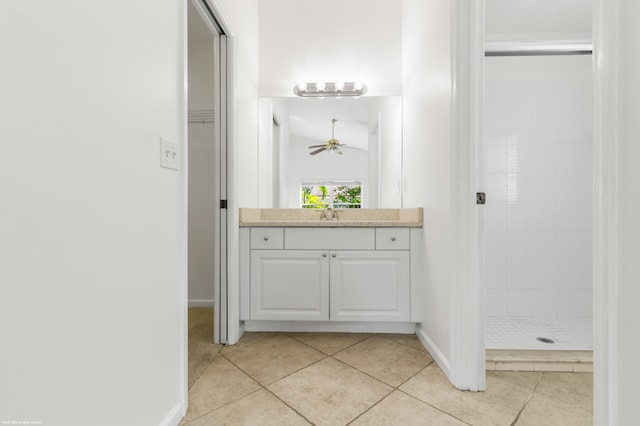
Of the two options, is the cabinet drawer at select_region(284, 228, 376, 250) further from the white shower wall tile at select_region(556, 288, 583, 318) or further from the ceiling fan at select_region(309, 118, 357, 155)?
the white shower wall tile at select_region(556, 288, 583, 318)

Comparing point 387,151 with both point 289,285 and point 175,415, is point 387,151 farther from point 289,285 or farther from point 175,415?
point 175,415

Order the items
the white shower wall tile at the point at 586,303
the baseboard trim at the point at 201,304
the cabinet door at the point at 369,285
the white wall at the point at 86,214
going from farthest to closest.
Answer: the baseboard trim at the point at 201,304
the white shower wall tile at the point at 586,303
the cabinet door at the point at 369,285
the white wall at the point at 86,214

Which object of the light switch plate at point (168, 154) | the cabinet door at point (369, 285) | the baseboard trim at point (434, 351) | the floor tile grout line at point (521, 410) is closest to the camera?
the light switch plate at point (168, 154)

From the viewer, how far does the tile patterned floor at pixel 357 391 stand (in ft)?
→ 3.87

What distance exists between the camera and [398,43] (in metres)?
2.44

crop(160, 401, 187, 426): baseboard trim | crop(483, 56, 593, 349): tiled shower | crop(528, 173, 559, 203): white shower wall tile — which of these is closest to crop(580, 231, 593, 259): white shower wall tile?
crop(483, 56, 593, 349): tiled shower

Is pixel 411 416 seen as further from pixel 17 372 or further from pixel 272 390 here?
pixel 17 372

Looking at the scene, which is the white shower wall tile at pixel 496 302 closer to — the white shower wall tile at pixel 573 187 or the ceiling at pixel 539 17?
the white shower wall tile at pixel 573 187

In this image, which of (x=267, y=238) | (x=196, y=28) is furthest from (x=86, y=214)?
(x=196, y=28)

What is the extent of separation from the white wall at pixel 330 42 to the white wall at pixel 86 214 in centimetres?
146

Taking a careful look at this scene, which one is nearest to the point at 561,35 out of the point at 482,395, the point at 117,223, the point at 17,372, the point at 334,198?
the point at 334,198

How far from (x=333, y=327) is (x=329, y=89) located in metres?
1.95

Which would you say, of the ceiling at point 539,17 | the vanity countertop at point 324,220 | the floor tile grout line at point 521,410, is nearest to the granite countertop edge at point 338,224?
the vanity countertop at point 324,220

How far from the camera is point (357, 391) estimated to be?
4.44 feet
